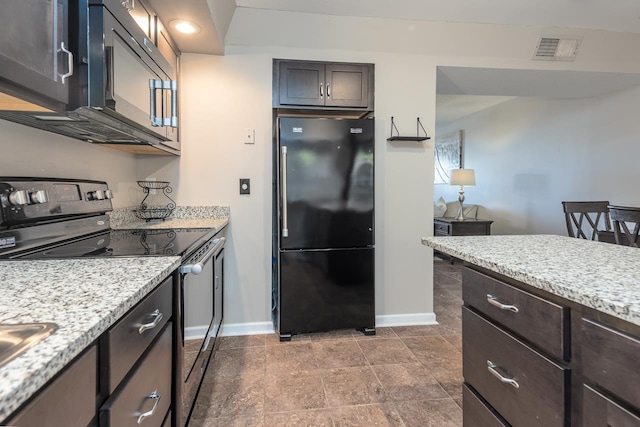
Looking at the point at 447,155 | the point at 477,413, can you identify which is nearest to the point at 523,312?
the point at 477,413

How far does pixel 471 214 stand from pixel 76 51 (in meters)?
5.18

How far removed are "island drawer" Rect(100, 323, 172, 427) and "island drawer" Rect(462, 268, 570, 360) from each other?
1.01 m

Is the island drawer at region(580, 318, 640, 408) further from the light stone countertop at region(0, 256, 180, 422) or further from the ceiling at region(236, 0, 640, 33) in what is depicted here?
the ceiling at region(236, 0, 640, 33)

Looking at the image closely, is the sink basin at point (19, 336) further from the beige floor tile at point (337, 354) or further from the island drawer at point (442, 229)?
the island drawer at point (442, 229)

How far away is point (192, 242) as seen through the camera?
1.39m

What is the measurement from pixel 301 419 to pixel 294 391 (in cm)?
22

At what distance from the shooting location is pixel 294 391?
5.65ft

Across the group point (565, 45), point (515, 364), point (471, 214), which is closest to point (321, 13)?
point (565, 45)

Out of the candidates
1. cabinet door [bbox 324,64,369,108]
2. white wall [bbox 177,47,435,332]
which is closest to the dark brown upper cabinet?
cabinet door [bbox 324,64,369,108]

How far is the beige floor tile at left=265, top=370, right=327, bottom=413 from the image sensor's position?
1.61 metres

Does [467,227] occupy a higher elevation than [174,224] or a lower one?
lower

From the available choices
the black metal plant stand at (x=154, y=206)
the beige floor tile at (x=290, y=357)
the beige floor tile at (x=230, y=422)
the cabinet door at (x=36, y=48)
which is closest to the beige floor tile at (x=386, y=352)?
the beige floor tile at (x=290, y=357)

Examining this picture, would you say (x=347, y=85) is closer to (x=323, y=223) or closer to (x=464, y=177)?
(x=323, y=223)

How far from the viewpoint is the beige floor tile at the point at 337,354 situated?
2006 millimetres
